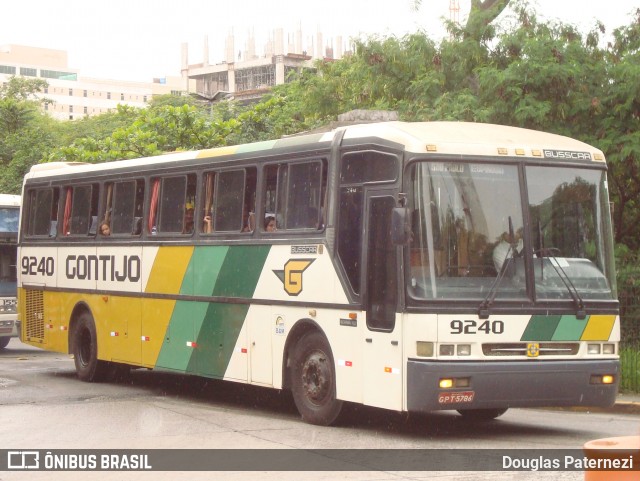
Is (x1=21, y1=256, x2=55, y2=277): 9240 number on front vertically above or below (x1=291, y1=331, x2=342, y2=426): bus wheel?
above

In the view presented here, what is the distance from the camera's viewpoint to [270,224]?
1425 centimetres

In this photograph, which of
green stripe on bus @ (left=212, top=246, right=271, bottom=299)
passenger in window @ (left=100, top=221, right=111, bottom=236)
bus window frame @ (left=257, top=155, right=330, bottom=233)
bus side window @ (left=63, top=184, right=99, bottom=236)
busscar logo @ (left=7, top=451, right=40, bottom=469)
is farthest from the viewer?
bus side window @ (left=63, top=184, right=99, bottom=236)

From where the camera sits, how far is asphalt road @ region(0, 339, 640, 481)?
10.1m

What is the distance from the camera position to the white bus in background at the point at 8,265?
26.3 meters

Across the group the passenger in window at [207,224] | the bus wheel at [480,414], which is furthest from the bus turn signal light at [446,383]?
the passenger in window at [207,224]

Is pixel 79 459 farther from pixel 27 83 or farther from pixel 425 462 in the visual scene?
pixel 27 83

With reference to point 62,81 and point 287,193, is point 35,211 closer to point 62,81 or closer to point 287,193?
point 287,193

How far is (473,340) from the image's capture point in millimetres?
11797

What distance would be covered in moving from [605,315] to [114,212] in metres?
8.32

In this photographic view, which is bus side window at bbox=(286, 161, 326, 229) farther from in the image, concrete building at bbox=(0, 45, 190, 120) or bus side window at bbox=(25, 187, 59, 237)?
concrete building at bbox=(0, 45, 190, 120)

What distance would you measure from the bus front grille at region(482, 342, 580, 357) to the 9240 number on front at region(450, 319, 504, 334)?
0.48ft

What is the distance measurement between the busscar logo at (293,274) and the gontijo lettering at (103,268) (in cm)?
404

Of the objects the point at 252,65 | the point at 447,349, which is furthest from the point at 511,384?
the point at 252,65

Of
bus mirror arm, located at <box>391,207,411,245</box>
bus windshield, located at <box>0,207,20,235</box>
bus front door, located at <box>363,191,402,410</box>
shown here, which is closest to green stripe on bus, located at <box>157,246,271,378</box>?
bus front door, located at <box>363,191,402,410</box>
